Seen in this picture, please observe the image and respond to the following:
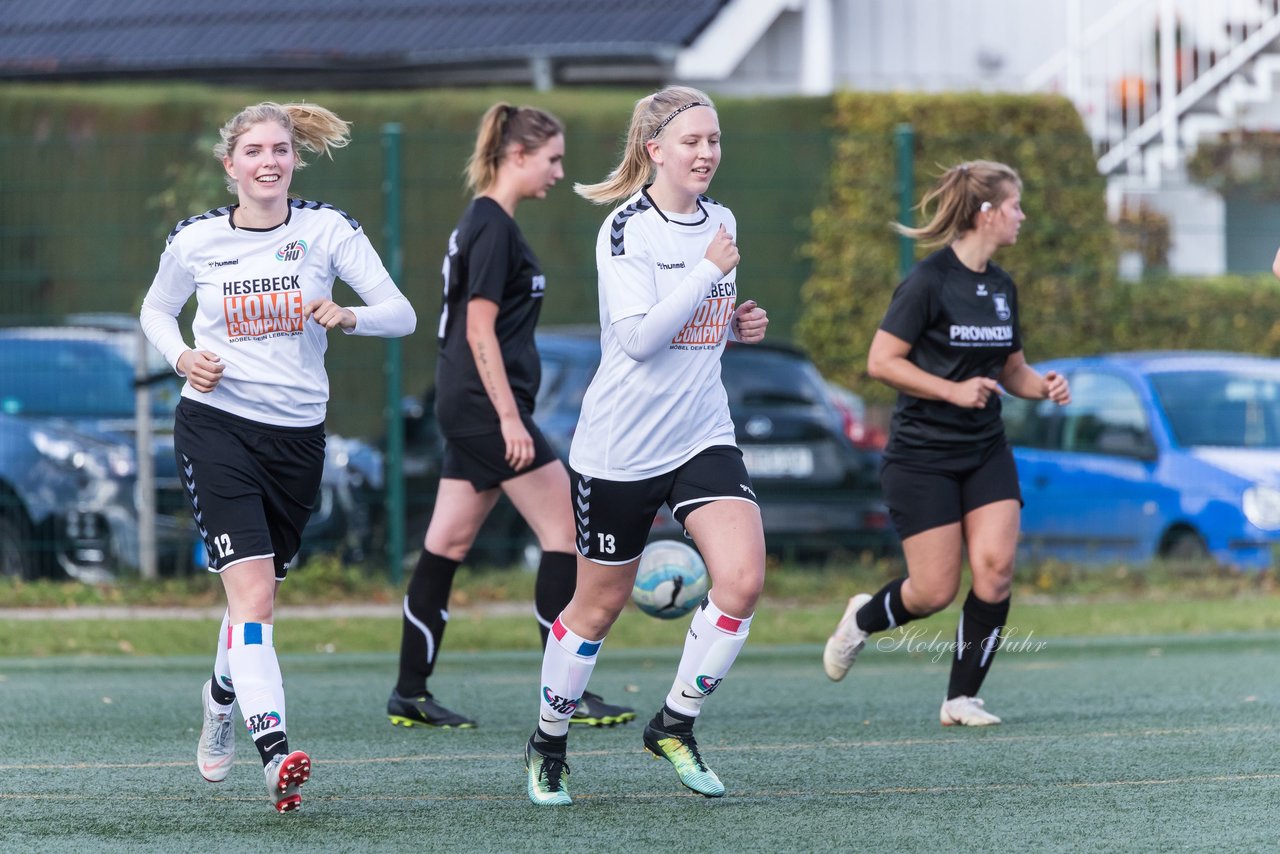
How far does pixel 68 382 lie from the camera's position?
1106 centimetres

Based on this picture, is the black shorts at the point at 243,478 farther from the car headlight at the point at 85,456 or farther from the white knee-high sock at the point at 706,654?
the car headlight at the point at 85,456

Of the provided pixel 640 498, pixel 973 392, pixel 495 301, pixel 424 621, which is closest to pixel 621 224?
pixel 640 498

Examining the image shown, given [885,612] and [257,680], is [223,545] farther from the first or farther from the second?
[885,612]

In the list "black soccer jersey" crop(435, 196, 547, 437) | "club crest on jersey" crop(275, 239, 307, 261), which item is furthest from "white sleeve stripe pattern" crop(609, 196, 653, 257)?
"black soccer jersey" crop(435, 196, 547, 437)

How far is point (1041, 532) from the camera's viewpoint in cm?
1145

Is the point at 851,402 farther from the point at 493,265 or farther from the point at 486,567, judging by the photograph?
the point at 493,265

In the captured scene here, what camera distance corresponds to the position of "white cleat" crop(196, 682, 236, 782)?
18.2 feet

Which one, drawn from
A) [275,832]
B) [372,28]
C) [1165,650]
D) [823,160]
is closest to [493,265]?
[275,832]

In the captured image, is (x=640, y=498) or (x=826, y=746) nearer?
(x=640, y=498)

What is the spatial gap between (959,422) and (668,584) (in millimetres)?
1213

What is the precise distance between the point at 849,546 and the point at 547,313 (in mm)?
2810

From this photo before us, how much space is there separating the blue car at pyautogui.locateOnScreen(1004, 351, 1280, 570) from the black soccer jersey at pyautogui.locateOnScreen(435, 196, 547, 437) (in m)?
5.10

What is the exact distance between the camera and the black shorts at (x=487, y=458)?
22.4 feet

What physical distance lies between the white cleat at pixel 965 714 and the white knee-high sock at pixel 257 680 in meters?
2.65
